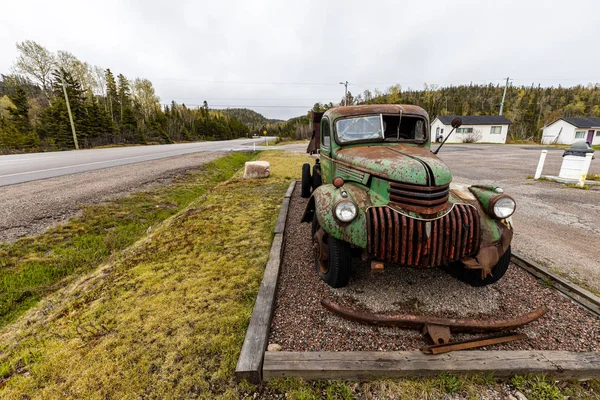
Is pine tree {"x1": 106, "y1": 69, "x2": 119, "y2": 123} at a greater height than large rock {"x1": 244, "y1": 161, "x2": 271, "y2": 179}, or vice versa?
pine tree {"x1": 106, "y1": 69, "x2": 119, "y2": 123}

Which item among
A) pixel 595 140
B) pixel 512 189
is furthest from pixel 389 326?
pixel 595 140

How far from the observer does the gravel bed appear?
217 centimetres

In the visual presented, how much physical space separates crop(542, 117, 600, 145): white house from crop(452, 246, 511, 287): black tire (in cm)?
5239

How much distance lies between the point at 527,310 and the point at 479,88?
5078 inches

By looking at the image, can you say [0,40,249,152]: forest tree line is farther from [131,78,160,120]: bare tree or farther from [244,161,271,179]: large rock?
[244,161,271,179]: large rock

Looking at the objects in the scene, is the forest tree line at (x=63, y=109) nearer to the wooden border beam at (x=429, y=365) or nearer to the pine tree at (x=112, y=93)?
the pine tree at (x=112, y=93)

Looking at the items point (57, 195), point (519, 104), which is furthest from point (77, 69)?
point (519, 104)

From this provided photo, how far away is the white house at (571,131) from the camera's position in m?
37.8

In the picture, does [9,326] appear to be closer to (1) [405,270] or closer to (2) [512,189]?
(1) [405,270]

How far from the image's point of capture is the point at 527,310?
2537 millimetres

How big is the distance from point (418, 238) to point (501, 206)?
1012mm

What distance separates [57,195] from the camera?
22.3ft

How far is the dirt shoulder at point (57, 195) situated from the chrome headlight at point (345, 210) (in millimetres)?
5605

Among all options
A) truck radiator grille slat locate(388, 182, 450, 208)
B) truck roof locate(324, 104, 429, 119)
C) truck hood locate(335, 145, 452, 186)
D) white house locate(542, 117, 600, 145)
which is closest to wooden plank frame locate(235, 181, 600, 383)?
truck radiator grille slat locate(388, 182, 450, 208)
